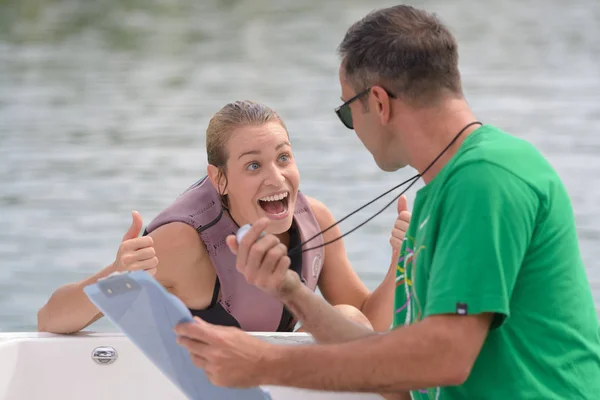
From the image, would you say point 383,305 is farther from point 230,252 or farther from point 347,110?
point 347,110

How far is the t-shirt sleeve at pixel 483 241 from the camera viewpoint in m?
1.26

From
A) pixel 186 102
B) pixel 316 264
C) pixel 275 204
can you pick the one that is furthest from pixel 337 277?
pixel 186 102

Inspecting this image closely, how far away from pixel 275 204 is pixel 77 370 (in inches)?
24.1

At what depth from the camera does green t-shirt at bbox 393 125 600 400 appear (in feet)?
4.17

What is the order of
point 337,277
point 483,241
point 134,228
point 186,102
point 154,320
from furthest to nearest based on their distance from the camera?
1. point 186,102
2. point 337,277
3. point 134,228
4. point 154,320
5. point 483,241

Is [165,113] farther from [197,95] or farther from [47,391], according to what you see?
[47,391]

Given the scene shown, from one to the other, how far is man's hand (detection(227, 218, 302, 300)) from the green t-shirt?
209mm

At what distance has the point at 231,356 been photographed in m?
1.33

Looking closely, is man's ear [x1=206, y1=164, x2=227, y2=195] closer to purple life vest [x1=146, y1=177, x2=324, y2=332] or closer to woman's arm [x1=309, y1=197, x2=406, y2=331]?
purple life vest [x1=146, y1=177, x2=324, y2=332]

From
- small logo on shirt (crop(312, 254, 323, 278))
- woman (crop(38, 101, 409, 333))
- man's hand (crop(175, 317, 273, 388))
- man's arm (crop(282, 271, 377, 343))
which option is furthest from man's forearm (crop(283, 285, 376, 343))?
small logo on shirt (crop(312, 254, 323, 278))

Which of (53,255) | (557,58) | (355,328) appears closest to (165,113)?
(53,255)

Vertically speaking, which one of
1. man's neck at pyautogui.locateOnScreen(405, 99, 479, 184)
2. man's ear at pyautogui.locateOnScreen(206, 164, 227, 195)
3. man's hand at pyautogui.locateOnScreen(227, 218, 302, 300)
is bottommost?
man's ear at pyautogui.locateOnScreen(206, 164, 227, 195)

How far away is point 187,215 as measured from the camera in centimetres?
231

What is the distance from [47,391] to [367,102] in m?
1.19
